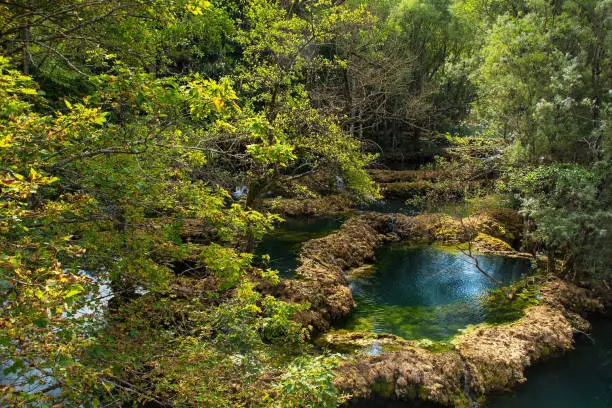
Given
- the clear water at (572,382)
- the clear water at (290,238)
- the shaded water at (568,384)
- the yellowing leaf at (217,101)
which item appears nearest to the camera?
the yellowing leaf at (217,101)

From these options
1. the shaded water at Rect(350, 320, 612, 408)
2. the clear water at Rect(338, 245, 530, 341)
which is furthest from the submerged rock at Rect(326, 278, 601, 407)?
the clear water at Rect(338, 245, 530, 341)

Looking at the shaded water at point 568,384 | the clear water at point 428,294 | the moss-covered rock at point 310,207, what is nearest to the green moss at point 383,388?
the shaded water at point 568,384

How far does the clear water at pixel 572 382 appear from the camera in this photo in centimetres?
1025

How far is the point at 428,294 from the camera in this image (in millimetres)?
15859

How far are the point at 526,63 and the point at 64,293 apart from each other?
1705cm

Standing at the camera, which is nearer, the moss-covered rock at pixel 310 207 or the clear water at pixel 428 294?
the clear water at pixel 428 294

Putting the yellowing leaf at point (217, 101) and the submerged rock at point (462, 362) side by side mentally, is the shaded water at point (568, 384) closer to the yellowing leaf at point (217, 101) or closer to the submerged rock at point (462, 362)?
the submerged rock at point (462, 362)

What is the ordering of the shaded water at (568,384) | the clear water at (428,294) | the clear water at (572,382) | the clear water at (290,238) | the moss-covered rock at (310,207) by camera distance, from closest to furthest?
the shaded water at (568,384)
the clear water at (572,382)
the clear water at (428,294)
the clear water at (290,238)
the moss-covered rock at (310,207)

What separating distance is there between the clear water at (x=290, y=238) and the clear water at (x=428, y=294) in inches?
114

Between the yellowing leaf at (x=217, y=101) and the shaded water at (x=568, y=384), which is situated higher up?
the yellowing leaf at (x=217, y=101)

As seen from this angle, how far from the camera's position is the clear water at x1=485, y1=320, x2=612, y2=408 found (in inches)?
404

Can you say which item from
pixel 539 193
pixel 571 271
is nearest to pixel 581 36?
pixel 539 193

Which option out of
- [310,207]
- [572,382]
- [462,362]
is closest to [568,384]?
[572,382]

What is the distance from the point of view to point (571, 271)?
51.6 ft
